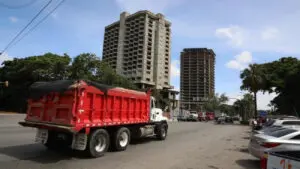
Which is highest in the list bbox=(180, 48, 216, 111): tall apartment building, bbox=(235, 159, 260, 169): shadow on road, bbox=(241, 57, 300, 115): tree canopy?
bbox=(180, 48, 216, 111): tall apartment building

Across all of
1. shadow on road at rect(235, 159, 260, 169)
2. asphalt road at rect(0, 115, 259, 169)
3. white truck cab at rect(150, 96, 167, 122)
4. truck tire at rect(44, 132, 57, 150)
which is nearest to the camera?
asphalt road at rect(0, 115, 259, 169)

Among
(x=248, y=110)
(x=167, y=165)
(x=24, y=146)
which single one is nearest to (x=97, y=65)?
(x=24, y=146)

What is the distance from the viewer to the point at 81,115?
970 cm

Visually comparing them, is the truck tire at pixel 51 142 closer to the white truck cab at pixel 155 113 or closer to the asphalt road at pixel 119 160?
the asphalt road at pixel 119 160

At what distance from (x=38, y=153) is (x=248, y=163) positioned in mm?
7915

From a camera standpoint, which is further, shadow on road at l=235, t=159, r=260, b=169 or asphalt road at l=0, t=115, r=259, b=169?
shadow on road at l=235, t=159, r=260, b=169

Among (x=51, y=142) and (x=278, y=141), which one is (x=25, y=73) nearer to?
(x=51, y=142)

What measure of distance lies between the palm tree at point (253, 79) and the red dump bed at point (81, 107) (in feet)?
139

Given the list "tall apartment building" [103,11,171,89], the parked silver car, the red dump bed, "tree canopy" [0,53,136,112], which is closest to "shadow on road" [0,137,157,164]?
the red dump bed

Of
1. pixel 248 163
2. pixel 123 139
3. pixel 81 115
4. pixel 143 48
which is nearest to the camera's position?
pixel 81 115

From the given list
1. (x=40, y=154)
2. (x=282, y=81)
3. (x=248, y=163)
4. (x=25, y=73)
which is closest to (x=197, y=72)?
(x=282, y=81)

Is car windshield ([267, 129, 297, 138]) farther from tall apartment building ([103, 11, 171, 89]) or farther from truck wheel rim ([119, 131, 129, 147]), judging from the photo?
tall apartment building ([103, 11, 171, 89])

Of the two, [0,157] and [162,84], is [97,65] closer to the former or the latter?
[0,157]

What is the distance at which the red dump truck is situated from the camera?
9.65 meters
